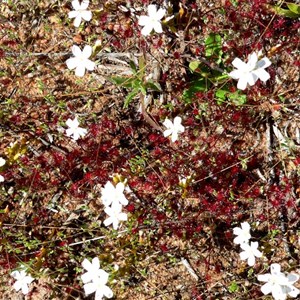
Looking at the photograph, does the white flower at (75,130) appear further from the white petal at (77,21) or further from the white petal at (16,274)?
the white petal at (16,274)

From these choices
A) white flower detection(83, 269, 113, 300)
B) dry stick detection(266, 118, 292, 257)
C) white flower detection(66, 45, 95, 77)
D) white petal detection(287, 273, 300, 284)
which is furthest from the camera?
dry stick detection(266, 118, 292, 257)

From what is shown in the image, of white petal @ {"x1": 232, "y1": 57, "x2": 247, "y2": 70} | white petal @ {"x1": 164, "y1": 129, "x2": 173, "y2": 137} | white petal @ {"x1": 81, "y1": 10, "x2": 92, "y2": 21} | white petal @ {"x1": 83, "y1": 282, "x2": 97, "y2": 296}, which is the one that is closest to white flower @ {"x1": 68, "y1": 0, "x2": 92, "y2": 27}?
white petal @ {"x1": 81, "y1": 10, "x2": 92, "y2": 21}

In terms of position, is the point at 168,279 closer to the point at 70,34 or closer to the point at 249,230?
the point at 249,230

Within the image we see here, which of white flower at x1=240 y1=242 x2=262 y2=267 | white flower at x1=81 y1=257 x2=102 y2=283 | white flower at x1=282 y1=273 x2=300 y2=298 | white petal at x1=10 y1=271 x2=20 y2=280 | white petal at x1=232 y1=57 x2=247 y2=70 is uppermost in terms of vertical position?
white petal at x1=232 y1=57 x2=247 y2=70

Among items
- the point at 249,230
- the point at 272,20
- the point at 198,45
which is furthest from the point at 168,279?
the point at 272,20

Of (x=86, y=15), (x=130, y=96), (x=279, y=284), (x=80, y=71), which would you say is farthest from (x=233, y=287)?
(x=86, y=15)

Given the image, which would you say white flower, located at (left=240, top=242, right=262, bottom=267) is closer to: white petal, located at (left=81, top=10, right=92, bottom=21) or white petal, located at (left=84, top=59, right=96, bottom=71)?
white petal, located at (left=84, top=59, right=96, bottom=71)
